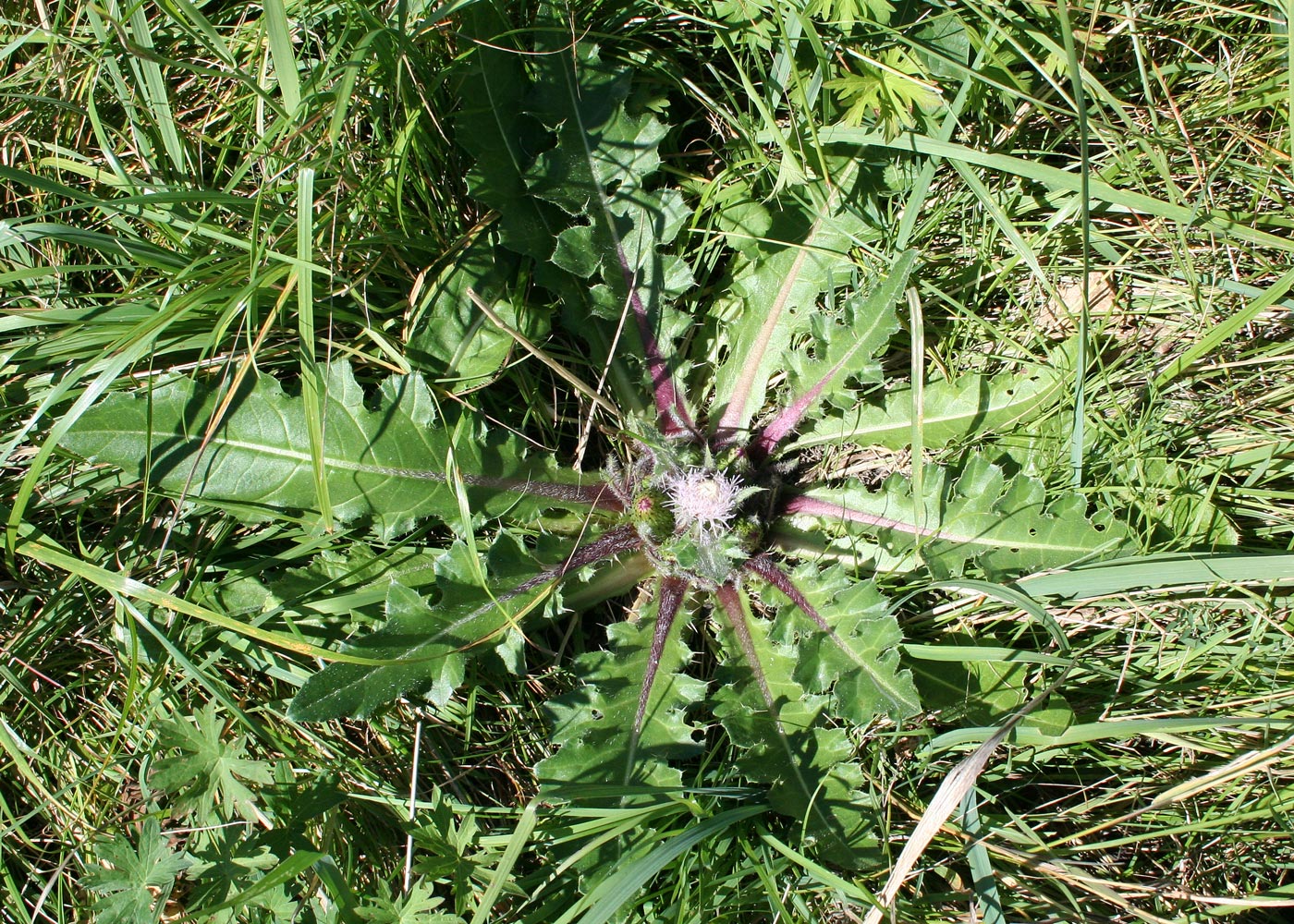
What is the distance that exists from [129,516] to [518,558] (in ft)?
4.46

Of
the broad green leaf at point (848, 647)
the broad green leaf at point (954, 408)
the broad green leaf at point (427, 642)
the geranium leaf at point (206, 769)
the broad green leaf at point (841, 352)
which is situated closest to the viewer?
the broad green leaf at point (427, 642)

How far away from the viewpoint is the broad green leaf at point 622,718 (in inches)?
102

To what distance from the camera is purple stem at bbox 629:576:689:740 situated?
2.71 metres

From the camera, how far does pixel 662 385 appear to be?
122 inches

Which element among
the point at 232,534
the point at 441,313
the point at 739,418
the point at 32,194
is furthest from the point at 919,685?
the point at 32,194

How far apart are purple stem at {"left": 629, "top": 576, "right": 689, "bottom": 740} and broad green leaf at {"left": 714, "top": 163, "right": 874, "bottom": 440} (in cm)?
54

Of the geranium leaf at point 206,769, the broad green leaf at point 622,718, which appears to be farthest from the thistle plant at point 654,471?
the geranium leaf at point 206,769

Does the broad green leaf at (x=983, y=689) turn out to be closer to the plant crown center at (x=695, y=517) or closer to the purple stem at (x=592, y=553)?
the plant crown center at (x=695, y=517)

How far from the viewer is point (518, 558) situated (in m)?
2.69

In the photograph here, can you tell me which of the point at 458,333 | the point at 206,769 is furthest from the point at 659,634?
the point at 206,769

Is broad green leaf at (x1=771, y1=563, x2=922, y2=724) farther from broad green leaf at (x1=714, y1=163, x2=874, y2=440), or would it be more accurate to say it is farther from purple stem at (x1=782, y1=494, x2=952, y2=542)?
broad green leaf at (x1=714, y1=163, x2=874, y2=440)

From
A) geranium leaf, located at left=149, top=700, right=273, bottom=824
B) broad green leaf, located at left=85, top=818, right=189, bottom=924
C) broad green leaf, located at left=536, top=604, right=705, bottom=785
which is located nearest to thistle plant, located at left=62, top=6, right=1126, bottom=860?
broad green leaf, located at left=536, top=604, right=705, bottom=785

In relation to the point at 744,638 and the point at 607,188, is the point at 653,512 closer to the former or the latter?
the point at 744,638

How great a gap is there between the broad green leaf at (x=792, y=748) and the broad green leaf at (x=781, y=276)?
2.55 ft
